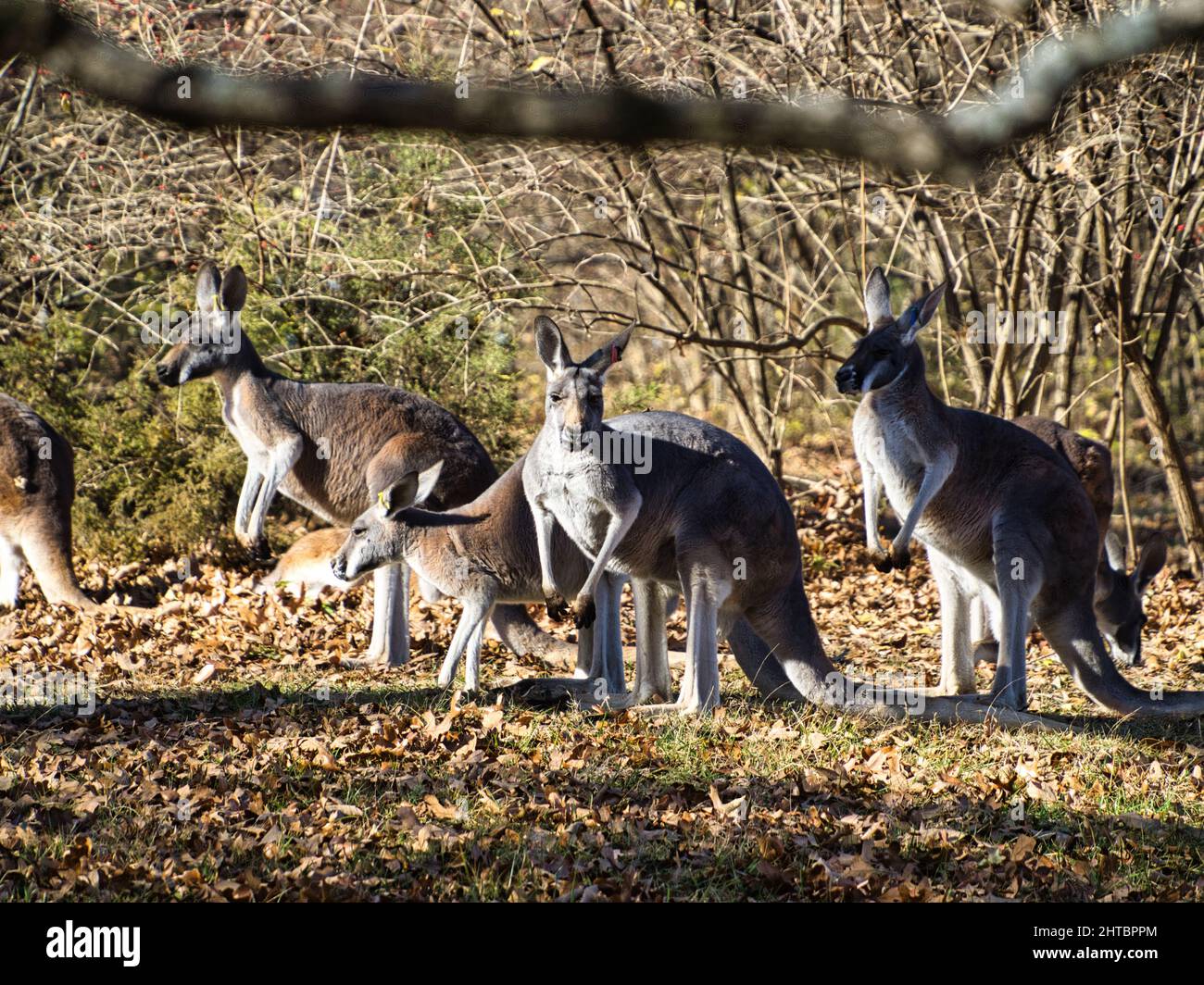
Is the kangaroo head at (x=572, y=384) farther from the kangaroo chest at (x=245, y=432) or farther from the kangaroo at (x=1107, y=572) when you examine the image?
the kangaroo at (x=1107, y=572)

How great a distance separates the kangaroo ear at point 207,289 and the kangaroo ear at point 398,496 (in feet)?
6.76

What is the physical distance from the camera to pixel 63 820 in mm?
3947

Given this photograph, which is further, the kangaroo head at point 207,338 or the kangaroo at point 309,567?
the kangaroo at point 309,567

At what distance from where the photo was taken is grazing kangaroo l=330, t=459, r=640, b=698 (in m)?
5.62

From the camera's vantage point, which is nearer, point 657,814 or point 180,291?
point 657,814

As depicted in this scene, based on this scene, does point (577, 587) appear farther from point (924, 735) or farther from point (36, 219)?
point (36, 219)

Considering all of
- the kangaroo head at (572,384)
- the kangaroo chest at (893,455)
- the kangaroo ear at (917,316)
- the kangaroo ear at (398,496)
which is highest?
the kangaroo ear at (917,316)

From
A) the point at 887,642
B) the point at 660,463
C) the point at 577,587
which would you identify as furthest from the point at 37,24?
the point at 887,642

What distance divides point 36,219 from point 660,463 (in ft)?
21.8

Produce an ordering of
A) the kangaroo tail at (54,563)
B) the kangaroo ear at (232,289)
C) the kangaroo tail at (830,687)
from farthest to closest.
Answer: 1. the kangaroo tail at (54,563)
2. the kangaroo ear at (232,289)
3. the kangaroo tail at (830,687)

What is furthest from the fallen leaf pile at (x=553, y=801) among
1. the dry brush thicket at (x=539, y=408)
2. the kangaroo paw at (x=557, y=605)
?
the kangaroo paw at (x=557, y=605)

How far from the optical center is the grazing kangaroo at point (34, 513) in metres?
8.01

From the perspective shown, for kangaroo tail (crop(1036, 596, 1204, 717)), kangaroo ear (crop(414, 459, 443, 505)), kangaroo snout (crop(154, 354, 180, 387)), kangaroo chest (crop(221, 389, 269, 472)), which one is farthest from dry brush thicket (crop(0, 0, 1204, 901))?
kangaroo snout (crop(154, 354, 180, 387))

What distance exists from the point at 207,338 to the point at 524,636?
235 cm
